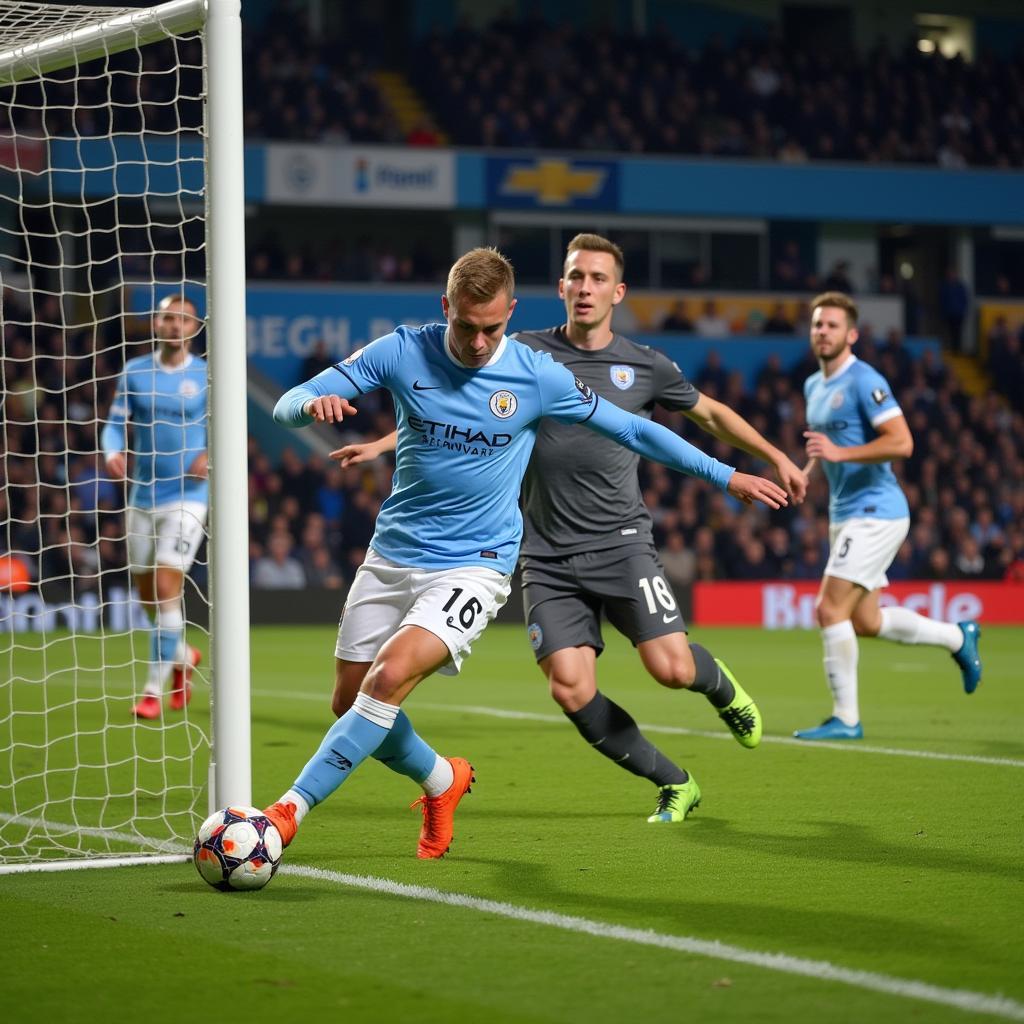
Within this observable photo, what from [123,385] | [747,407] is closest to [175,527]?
[123,385]

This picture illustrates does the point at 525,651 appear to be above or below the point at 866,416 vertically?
below

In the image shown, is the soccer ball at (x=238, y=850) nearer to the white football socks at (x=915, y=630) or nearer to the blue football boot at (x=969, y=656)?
the white football socks at (x=915, y=630)

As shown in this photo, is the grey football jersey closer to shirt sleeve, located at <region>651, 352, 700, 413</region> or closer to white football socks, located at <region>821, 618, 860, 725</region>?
shirt sleeve, located at <region>651, 352, 700, 413</region>

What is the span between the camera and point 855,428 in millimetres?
9125

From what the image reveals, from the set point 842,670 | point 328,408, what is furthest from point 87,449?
point 328,408

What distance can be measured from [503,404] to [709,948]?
2.01 metres

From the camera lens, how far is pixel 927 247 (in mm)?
31359

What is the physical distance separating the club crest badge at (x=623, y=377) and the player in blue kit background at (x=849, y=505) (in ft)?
8.25

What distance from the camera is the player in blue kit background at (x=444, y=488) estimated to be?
5195mm

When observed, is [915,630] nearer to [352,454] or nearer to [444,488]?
[444,488]

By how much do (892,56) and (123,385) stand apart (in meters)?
25.3

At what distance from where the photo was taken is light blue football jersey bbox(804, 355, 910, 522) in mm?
9000

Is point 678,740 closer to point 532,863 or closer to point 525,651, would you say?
point 532,863

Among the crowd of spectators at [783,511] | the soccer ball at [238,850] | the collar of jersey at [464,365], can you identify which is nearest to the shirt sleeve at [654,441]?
the collar of jersey at [464,365]
